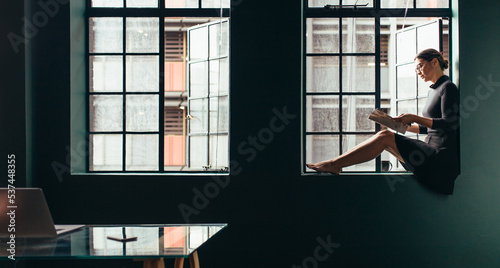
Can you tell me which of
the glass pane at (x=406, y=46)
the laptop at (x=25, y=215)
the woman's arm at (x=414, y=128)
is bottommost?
the laptop at (x=25, y=215)

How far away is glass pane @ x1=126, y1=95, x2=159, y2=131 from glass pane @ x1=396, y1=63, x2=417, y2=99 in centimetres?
202

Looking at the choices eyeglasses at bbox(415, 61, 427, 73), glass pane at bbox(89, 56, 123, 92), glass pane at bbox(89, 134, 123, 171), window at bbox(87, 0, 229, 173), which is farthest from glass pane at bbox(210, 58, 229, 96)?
eyeglasses at bbox(415, 61, 427, 73)

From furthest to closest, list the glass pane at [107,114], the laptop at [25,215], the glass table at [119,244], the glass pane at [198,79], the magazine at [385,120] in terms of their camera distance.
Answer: the glass pane at [198,79] → the glass pane at [107,114] → the magazine at [385,120] → the laptop at [25,215] → the glass table at [119,244]

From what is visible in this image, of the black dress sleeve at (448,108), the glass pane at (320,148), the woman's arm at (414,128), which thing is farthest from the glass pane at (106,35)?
the black dress sleeve at (448,108)

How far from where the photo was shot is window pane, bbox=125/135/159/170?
13.5ft

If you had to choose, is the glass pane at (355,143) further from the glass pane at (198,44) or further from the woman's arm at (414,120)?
the glass pane at (198,44)

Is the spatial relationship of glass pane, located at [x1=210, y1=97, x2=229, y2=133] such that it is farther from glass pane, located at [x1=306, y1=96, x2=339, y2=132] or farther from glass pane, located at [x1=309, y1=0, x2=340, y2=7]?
glass pane, located at [x1=309, y1=0, x2=340, y2=7]

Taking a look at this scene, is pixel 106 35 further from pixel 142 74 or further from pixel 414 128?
pixel 414 128

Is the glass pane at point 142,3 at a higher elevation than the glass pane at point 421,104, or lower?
higher

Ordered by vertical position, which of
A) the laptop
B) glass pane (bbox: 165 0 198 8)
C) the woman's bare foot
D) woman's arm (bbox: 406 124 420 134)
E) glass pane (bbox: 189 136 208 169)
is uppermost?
glass pane (bbox: 165 0 198 8)

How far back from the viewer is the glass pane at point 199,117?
13.8 ft

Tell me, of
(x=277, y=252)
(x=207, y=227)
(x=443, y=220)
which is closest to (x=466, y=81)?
(x=443, y=220)

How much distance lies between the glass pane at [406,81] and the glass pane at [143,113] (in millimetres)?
2020

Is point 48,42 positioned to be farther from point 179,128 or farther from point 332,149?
point 179,128
